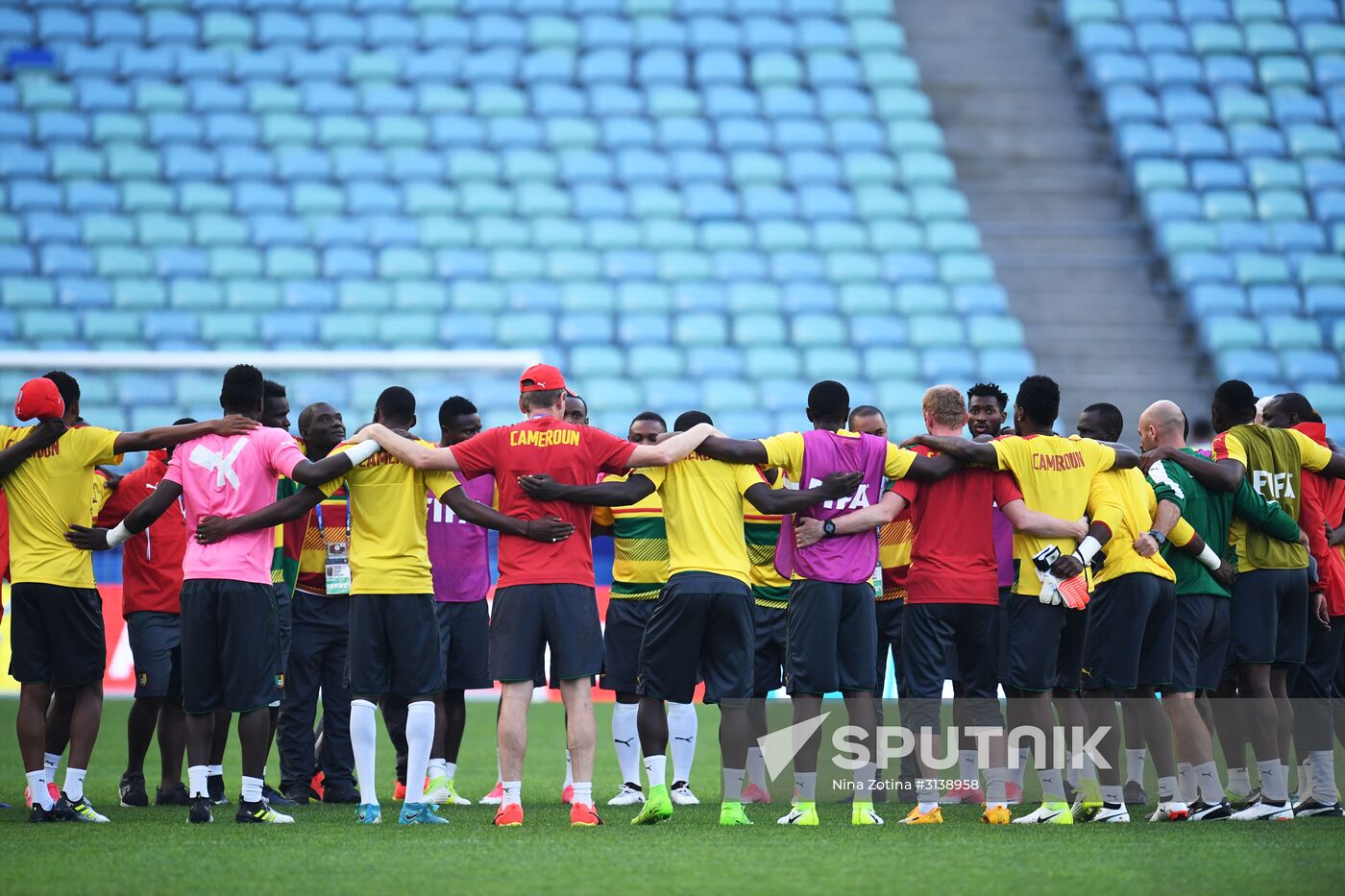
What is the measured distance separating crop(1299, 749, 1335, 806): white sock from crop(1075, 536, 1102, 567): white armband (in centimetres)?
231

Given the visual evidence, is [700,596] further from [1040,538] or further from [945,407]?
[1040,538]

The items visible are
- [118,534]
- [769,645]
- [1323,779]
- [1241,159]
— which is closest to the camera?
[118,534]

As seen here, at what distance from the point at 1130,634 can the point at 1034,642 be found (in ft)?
2.19

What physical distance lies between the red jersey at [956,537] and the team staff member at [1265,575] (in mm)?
1299

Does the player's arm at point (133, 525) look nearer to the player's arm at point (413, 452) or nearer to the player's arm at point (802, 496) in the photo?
the player's arm at point (413, 452)

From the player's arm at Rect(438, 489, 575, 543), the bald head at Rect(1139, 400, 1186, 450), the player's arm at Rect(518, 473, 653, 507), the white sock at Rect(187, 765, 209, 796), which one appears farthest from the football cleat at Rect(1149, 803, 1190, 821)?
the white sock at Rect(187, 765, 209, 796)

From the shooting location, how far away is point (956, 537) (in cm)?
901

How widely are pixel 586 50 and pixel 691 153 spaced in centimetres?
318

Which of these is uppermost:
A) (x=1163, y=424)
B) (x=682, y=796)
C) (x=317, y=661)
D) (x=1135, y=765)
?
(x=1163, y=424)

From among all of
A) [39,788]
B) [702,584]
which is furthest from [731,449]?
[39,788]

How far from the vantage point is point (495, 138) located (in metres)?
24.0

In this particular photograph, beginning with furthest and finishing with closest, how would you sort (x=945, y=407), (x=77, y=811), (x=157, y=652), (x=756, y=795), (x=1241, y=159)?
(x=1241, y=159), (x=756, y=795), (x=157, y=652), (x=945, y=407), (x=77, y=811)

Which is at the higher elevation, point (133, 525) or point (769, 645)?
point (133, 525)

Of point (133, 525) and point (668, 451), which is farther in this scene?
point (133, 525)
